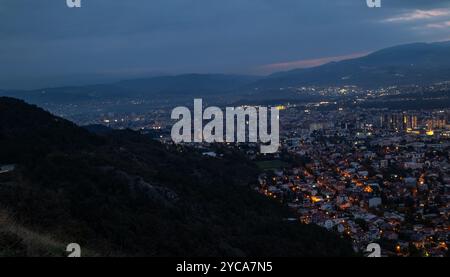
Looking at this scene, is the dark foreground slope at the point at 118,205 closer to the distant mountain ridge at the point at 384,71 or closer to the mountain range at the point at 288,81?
the mountain range at the point at 288,81

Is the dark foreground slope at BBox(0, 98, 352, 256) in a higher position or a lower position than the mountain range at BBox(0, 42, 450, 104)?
lower

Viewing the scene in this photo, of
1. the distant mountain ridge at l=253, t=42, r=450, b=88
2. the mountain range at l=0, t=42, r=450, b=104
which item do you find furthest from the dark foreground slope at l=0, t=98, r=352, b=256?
the distant mountain ridge at l=253, t=42, r=450, b=88

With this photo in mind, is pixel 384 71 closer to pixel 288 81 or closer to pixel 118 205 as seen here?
pixel 288 81

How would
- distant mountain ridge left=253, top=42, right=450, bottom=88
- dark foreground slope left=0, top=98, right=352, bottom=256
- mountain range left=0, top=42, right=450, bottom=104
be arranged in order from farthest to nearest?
distant mountain ridge left=253, top=42, right=450, bottom=88 < mountain range left=0, top=42, right=450, bottom=104 < dark foreground slope left=0, top=98, right=352, bottom=256

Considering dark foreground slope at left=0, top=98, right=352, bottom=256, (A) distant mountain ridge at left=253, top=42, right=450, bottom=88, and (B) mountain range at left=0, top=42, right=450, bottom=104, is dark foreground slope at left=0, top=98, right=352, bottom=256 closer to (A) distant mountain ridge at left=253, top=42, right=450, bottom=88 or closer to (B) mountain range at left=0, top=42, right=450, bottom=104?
(B) mountain range at left=0, top=42, right=450, bottom=104

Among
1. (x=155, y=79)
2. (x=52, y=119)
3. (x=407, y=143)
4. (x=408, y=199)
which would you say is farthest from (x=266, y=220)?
(x=155, y=79)

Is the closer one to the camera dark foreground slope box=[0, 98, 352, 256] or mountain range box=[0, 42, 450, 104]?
dark foreground slope box=[0, 98, 352, 256]

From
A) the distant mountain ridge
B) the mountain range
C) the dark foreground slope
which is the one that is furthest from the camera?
the distant mountain ridge
